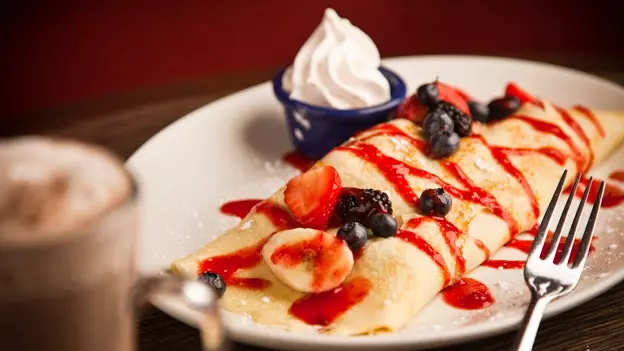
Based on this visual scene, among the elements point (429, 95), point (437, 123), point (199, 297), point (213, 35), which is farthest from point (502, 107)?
point (213, 35)

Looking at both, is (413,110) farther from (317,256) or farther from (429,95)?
(317,256)

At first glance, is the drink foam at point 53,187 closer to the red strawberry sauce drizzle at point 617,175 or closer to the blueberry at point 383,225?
the blueberry at point 383,225

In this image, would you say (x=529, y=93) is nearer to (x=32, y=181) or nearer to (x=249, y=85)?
(x=249, y=85)

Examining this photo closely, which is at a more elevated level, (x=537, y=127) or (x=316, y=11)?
(x=537, y=127)

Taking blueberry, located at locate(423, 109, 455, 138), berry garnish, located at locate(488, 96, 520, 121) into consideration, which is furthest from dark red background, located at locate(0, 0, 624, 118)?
blueberry, located at locate(423, 109, 455, 138)

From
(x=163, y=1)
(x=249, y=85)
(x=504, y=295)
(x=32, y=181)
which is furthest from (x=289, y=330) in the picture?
(x=163, y=1)

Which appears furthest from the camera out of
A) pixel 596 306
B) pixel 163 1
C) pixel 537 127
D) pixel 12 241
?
pixel 163 1

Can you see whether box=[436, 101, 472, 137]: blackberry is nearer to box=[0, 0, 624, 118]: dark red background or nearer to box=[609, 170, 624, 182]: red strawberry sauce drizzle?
box=[609, 170, 624, 182]: red strawberry sauce drizzle
